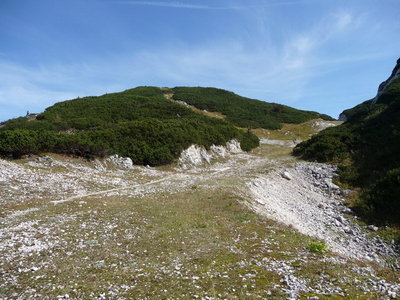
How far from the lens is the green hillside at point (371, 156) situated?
78.9 feet

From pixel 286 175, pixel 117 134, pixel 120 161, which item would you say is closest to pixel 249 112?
pixel 117 134

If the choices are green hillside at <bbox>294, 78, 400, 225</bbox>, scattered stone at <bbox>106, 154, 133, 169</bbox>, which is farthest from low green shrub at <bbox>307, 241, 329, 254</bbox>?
scattered stone at <bbox>106, 154, 133, 169</bbox>

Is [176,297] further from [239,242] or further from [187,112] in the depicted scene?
[187,112]

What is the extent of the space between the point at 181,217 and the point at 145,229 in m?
2.98

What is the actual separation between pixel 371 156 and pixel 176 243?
3595 cm

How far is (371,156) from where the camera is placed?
37844mm

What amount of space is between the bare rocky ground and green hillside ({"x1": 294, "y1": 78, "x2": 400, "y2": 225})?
10.5 feet

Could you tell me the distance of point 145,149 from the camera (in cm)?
4081

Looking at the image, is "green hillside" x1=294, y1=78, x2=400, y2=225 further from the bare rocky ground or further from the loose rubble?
the bare rocky ground

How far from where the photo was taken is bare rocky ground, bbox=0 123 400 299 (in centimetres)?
893

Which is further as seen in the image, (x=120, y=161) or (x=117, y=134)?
(x=117, y=134)

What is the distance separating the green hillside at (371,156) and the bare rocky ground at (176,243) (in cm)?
320

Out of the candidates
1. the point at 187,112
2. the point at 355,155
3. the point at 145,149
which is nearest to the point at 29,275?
the point at 145,149

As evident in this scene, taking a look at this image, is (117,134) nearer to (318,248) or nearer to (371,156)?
(318,248)
